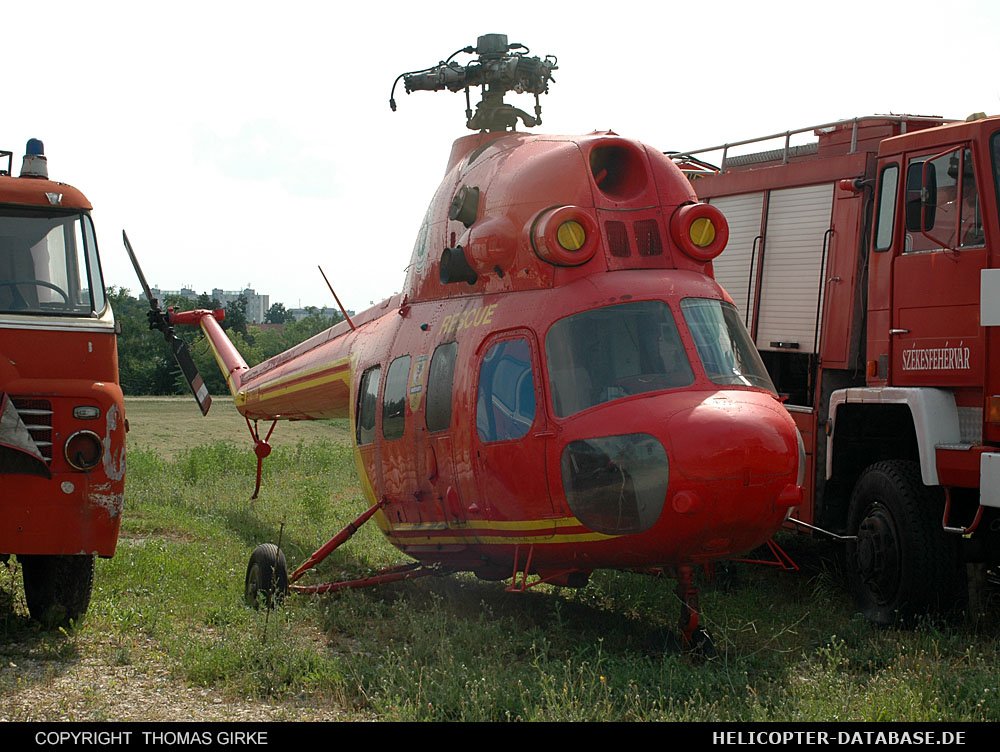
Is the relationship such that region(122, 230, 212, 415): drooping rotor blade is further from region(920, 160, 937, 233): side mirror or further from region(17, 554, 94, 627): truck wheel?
region(920, 160, 937, 233): side mirror

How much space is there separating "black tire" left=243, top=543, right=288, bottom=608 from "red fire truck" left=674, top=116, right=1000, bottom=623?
4.49 m

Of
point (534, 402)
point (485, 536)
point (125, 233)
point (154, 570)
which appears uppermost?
point (125, 233)

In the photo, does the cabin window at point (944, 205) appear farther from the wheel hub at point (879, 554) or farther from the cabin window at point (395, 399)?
the cabin window at point (395, 399)

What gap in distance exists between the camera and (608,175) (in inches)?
287

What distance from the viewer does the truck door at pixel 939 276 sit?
277 inches

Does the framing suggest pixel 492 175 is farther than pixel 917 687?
Yes

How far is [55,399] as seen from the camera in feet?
21.1

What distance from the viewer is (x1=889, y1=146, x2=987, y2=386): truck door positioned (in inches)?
277

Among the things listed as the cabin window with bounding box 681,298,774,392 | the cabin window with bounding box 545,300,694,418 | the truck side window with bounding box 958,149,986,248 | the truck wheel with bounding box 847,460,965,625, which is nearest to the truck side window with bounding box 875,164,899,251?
the truck side window with bounding box 958,149,986,248

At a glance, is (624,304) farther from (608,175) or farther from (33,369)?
(33,369)

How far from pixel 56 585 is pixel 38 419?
1278 mm

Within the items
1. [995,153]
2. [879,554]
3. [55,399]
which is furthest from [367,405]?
[995,153]
